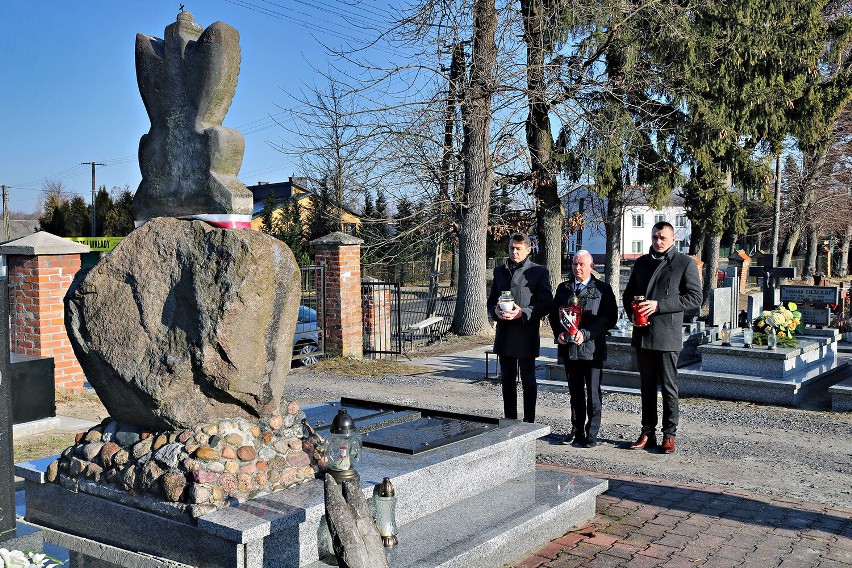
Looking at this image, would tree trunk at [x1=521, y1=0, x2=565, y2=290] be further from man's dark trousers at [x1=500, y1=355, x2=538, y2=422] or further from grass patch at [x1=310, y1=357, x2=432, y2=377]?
man's dark trousers at [x1=500, y1=355, x2=538, y2=422]

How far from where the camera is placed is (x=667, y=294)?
7.04 meters

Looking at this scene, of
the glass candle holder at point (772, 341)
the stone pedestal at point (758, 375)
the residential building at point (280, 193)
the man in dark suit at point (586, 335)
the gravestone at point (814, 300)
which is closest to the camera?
the man in dark suit at point (586, 335)

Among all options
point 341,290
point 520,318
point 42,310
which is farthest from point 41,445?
point 341,290

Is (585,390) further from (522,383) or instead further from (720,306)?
(720,306)

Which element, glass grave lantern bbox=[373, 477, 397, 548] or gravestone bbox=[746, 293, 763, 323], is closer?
glass grave lantern bbox=[373, 477, 397, 548]

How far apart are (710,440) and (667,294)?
1667 millimetres

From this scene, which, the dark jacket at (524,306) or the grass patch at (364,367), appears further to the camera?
the grass patch at (364,367)

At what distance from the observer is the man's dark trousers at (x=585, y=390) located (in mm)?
7191

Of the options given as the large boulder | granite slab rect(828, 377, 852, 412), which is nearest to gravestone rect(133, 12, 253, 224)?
the large boulder

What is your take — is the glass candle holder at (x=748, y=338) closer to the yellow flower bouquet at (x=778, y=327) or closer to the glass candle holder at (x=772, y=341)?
the yellow flower bouquet at (x=778, y=327)

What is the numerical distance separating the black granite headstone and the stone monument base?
0.76 m

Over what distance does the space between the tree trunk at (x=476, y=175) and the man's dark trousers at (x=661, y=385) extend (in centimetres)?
915

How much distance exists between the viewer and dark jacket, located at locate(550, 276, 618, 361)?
7105 millimetres

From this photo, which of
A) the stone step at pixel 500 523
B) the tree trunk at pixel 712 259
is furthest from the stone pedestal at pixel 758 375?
the tree trunk at pixel 712 259
